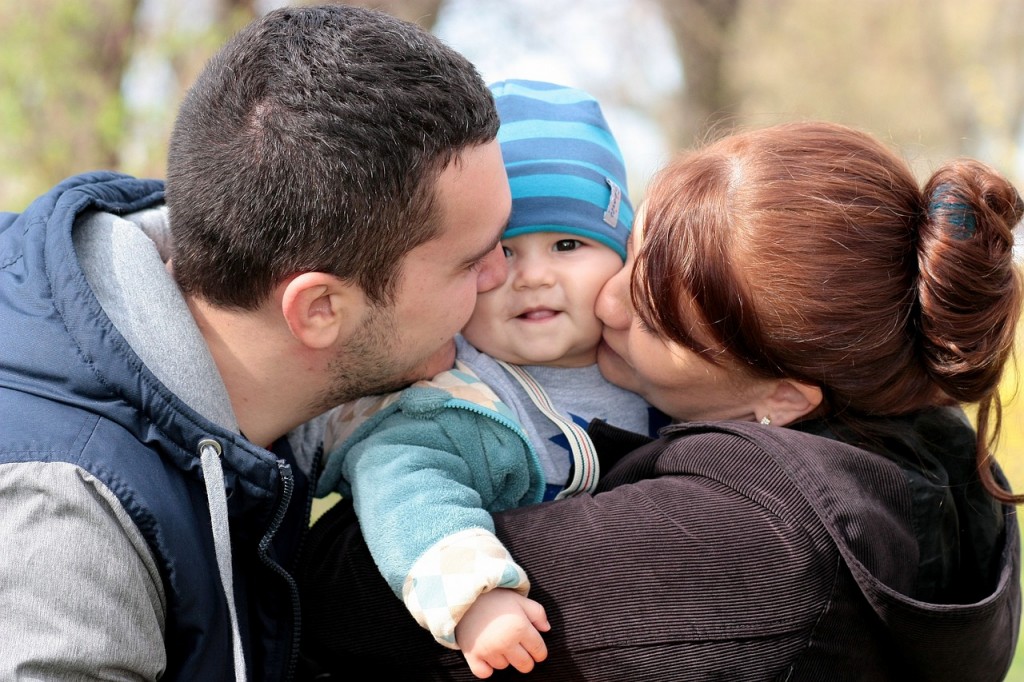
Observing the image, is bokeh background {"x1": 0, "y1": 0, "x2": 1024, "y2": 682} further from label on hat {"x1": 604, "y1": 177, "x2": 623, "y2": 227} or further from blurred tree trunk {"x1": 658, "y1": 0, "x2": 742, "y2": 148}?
label on hat {"x1": 604, "y1": 177, "x2": 623, "y2": 227}

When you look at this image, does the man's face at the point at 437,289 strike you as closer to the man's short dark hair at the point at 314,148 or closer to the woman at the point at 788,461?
the man's short dark hair at the point at 314,148

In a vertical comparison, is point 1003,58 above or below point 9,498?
below

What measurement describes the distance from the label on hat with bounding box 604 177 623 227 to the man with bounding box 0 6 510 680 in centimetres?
31

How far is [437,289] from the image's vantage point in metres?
2.39

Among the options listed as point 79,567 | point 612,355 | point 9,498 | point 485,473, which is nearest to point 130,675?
point 79,567

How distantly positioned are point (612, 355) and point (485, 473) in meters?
0.54

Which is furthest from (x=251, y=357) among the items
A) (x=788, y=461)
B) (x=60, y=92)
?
(x=60, y=92)

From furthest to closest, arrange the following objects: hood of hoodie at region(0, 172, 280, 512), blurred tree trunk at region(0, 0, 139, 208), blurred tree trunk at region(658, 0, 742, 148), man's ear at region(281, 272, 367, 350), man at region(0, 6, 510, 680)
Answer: blurred tree trunk at region(658, 0, 742, 148), blurred tree trunk at region(0, 0, 139, 208), man's ear at region(281, 272, 367, 350), hood of hoodie at region(0, 172, 280, 512), man at region(0, 6, 510, 680)

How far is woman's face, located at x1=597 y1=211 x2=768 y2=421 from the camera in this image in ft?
8.04

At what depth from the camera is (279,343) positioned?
2.32 meters

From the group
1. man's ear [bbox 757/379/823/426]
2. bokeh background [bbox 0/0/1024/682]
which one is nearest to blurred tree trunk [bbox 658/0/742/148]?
bokeh background [bbox 0/0/1024/682]

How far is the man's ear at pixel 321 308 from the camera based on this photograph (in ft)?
7.30

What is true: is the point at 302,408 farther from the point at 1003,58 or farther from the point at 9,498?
the point at 1003,58

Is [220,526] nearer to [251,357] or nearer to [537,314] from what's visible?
[251,357]
